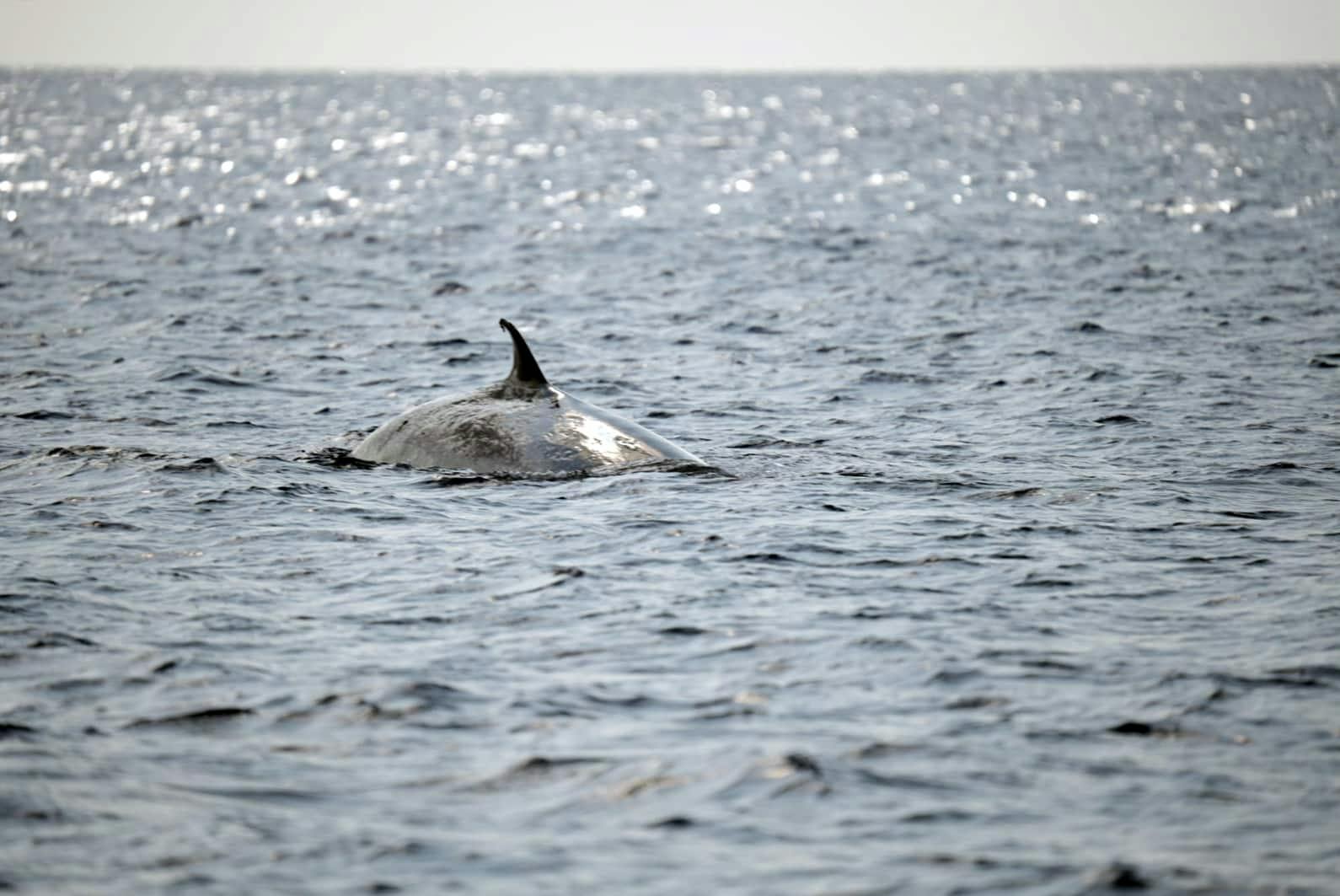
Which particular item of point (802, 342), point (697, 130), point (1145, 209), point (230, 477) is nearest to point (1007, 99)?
point (697, 130)

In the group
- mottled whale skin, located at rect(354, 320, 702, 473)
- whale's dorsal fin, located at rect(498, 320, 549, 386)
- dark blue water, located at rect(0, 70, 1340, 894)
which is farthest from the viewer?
whale's dorsal fin, located at rect(498, 320, 549, 386)

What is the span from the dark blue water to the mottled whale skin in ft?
1.23

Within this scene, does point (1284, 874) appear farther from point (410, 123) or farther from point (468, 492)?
point (410, 123)

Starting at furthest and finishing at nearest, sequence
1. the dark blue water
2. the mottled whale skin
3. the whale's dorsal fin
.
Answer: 1. the whale's dorsal fin
2. the mottled whale skin
3. the dark blue water

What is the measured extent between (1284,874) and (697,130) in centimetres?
12018

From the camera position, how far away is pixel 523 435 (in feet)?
54.8

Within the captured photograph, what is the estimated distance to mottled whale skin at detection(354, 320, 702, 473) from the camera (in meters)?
16.6

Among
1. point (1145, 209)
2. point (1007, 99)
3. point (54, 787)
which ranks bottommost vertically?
point (54, 787)

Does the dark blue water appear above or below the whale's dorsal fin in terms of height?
below

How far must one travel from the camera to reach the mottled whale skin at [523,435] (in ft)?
54.6

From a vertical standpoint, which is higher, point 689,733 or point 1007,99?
point 1007,99

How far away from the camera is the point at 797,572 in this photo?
1370 centimetres

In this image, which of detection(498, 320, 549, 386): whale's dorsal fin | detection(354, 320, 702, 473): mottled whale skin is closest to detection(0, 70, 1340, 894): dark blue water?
detection(354, 320, 702, 473): mottled whale skin

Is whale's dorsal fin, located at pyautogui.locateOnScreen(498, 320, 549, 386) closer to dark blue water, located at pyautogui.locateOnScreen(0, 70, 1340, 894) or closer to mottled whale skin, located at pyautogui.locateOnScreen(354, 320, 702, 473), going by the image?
mottled whale skin, located at pyautogui.locateOnScreen(354, 320, 702, 473)
